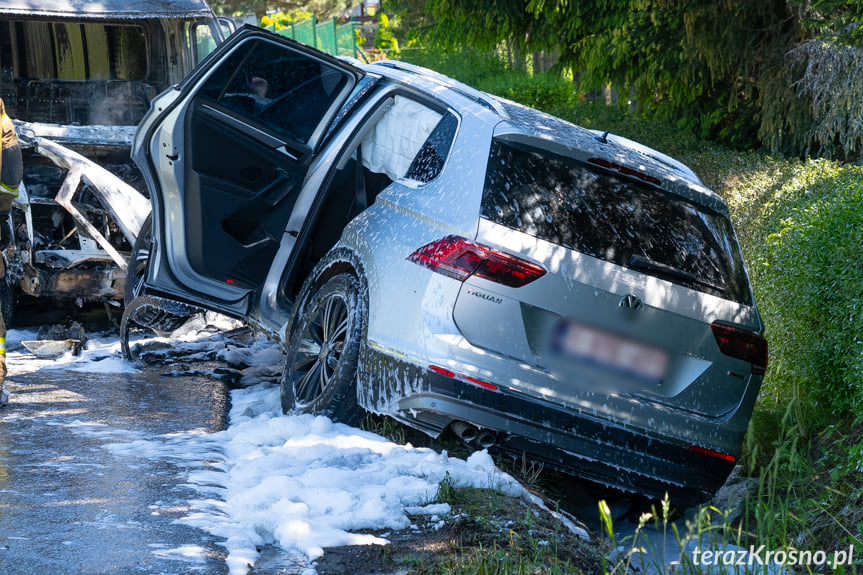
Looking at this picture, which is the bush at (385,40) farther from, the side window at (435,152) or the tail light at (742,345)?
the tail light at (742,345)

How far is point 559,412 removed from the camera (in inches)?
175

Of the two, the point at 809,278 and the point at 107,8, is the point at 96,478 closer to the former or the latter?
the point at 809,278

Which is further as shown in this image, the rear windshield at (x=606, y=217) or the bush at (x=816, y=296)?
the bush at (x=816, y=296)

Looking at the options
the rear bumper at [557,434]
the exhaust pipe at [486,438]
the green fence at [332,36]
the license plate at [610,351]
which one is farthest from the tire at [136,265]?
the green fence at [332,36]

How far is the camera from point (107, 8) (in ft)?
32.1

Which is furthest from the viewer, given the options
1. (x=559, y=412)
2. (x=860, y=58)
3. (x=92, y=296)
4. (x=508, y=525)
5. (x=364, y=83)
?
(x=860, y=58)

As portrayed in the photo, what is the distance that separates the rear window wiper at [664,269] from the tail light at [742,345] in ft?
0.68

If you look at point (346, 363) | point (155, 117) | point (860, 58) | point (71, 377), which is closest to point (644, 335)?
point (346, 363)

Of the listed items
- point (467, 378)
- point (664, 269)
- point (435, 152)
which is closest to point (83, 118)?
point (435, 152)

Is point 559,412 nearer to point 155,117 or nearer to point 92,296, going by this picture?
point 155,117

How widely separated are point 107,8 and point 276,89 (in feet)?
14.0

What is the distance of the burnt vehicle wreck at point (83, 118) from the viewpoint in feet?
26.7

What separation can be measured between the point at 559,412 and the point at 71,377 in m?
4.05

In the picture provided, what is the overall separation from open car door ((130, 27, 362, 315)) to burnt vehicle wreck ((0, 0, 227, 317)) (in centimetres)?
192
